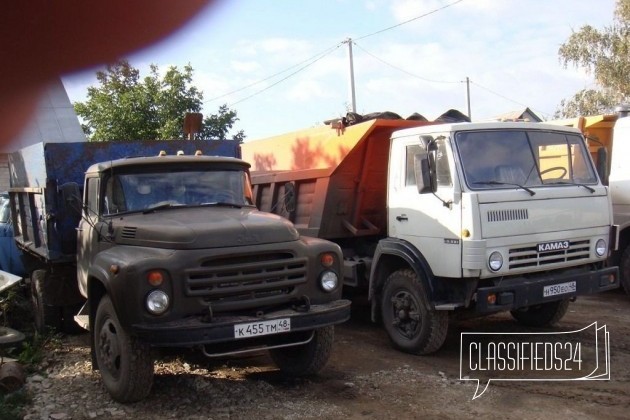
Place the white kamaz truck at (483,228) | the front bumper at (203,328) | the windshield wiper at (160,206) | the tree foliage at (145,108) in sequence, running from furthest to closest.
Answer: the tree foliage at (145,108) → the white kamaz truck at (483,228) → the windshield wiper at (160,206) → the front bumper at (203,328)

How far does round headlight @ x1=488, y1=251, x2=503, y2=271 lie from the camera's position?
5.63m

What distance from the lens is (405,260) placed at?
20.8ft

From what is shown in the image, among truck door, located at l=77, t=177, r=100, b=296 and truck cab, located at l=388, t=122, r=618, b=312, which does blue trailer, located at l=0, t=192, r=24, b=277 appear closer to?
truck door, located at l=77, t=177, r=100, b=296

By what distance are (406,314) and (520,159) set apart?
6.48 ft

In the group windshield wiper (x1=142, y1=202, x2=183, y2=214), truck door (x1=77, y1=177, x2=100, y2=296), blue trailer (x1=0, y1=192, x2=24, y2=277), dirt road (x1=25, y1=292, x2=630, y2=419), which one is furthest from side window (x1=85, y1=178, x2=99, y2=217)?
blue trailer (x1=0, y1=192, x2=24, y2=277)

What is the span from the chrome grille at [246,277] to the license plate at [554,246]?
2450 millimetres

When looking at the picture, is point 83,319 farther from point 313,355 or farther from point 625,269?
point 625,269

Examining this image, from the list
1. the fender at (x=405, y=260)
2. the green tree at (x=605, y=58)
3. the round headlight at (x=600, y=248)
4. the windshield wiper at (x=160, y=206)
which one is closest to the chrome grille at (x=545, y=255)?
the round headlight at (x=600, y=248)

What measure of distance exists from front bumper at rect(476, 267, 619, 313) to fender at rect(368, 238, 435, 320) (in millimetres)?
558

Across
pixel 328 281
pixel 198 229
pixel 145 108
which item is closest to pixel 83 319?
pixel 198 229

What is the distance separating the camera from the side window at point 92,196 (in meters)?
5.75

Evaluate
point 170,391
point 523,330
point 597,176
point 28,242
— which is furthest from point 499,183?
point 28,242

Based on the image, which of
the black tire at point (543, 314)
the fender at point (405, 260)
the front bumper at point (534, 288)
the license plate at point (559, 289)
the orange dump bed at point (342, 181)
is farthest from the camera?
the orange dump bed at point (342, 181)

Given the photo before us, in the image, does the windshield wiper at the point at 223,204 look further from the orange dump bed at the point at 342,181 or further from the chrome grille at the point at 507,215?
the chrome grille at the point at 507,215
